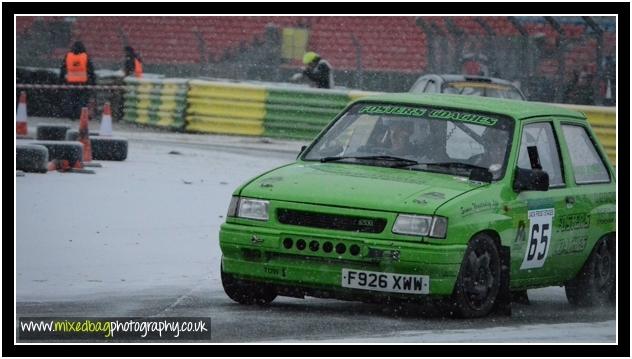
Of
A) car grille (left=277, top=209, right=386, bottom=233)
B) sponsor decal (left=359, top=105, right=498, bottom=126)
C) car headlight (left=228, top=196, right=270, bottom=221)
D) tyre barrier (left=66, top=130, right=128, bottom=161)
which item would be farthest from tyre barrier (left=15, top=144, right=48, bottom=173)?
car grille (left=277, top=209, right=386, bottom=233)

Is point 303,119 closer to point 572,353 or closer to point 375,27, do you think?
point 375,27

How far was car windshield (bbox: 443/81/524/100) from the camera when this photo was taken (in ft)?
64.2

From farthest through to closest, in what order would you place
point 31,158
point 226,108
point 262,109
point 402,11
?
1. point 226,108
2. point 262,109
3. point 31,158
4. point 402,11

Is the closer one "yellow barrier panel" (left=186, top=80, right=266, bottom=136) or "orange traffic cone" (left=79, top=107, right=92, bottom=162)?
"orange traffic cone" (left=79, top=107, right=92, bottom=162)

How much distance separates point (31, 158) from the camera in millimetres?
17047

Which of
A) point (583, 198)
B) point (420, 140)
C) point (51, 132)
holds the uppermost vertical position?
point (51, 132)

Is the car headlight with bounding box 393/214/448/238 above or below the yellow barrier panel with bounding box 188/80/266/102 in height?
below

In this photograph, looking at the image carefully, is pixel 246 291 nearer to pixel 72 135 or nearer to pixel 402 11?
pixel 402 11

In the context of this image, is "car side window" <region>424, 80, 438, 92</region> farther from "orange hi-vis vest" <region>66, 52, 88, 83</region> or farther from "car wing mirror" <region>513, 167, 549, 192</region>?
"car wing mirror" <region>513, 167, 549, 192</region>

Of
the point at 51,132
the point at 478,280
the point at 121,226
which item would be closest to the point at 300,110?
the point at 51,132

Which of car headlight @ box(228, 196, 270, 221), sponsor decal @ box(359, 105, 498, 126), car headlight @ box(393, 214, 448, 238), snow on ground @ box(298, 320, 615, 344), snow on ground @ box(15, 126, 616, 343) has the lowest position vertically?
snow on ground @ box(298, 320, 615, 344)

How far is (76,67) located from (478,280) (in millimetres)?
19521

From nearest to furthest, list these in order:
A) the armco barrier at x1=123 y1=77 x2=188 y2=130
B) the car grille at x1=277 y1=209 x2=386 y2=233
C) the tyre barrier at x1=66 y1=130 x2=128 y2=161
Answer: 1. the car grille at x1=277 y1=209 x2=386 y2=233
2. the tyre barrier at x1=66 y1=130 x2=128 y2=161
3. the armco barrier at x1=123 y1=77 x2=188 y2=130

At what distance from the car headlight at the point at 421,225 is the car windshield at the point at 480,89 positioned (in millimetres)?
10706
